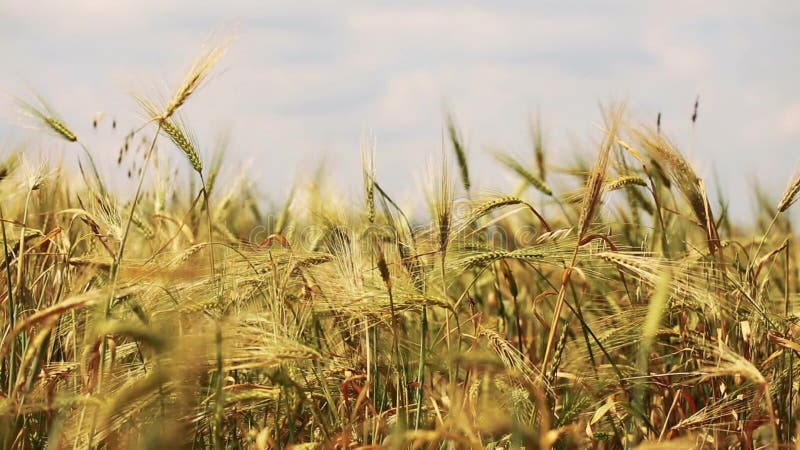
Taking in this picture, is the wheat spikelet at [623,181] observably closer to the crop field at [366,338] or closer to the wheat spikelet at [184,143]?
the crop field at [366,338]

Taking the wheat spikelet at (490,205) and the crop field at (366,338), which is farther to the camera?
the wheat spikelet at (490,205)

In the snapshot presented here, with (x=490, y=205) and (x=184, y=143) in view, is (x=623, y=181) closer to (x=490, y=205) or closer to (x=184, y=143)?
(x=490, y=205)

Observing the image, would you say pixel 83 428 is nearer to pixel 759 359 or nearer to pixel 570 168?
pixel 759 359

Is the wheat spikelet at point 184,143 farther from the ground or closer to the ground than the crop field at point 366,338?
farther from the ground

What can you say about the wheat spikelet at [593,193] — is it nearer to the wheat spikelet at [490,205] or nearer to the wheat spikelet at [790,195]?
the wheat spikelet at [490,205]

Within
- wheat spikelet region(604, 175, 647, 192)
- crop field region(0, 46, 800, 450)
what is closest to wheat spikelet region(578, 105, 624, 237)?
crop field region(0, 46, 800, 450)

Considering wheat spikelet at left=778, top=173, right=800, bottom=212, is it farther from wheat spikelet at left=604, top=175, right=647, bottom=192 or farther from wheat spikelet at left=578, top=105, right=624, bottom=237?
wheat spikelet at left=578, top=105, right=624, bottom=237

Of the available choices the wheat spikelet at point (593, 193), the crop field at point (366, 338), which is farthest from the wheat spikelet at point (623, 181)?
the wheat spikelet at point (593, 193)

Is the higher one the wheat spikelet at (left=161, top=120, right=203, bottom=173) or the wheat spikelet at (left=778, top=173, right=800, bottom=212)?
the wheat spikelet at (left=161, top=120, right=203, bottom=173)

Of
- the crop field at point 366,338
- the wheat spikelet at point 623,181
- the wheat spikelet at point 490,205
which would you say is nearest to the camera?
the crop field at point 366,338

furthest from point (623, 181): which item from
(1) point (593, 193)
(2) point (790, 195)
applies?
(1) point (593, 193)

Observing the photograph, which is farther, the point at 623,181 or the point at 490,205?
the point at 623,181

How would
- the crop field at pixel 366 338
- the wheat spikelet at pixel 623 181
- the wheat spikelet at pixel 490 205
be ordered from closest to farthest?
the crop field at pixel 366 338 < the wheat spikelet at pixel 490 205 < the wheat spikelet at pixel 623 181

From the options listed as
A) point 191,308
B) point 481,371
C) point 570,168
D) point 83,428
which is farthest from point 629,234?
point 83,428
